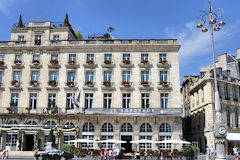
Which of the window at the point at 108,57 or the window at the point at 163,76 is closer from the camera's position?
the window at the point at 163,76

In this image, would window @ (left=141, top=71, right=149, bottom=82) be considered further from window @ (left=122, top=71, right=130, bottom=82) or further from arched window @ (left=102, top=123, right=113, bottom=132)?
arched window @ (left=102, top=123, right=113, bottom=132)

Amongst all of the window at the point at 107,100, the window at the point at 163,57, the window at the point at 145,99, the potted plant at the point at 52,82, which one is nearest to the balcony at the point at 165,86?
the window at the point at 145,99

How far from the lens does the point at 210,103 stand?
35.2m

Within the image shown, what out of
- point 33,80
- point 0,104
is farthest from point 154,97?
point 0,104

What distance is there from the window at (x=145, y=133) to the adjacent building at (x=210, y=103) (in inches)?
306

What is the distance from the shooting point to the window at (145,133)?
3388cm

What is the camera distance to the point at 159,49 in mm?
36656

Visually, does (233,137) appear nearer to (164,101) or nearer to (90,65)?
(164,101)

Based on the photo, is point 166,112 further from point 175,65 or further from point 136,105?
point 175,65

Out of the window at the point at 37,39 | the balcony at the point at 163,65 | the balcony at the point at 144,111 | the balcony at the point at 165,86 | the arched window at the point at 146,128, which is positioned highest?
the window at the point at 37,39

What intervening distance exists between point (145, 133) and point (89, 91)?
9.29 metres

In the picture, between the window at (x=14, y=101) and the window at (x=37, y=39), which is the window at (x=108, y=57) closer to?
the window at (x=37, y=39)

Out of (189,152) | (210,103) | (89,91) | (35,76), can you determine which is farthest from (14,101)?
(210,103)

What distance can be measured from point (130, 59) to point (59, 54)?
10.1m
